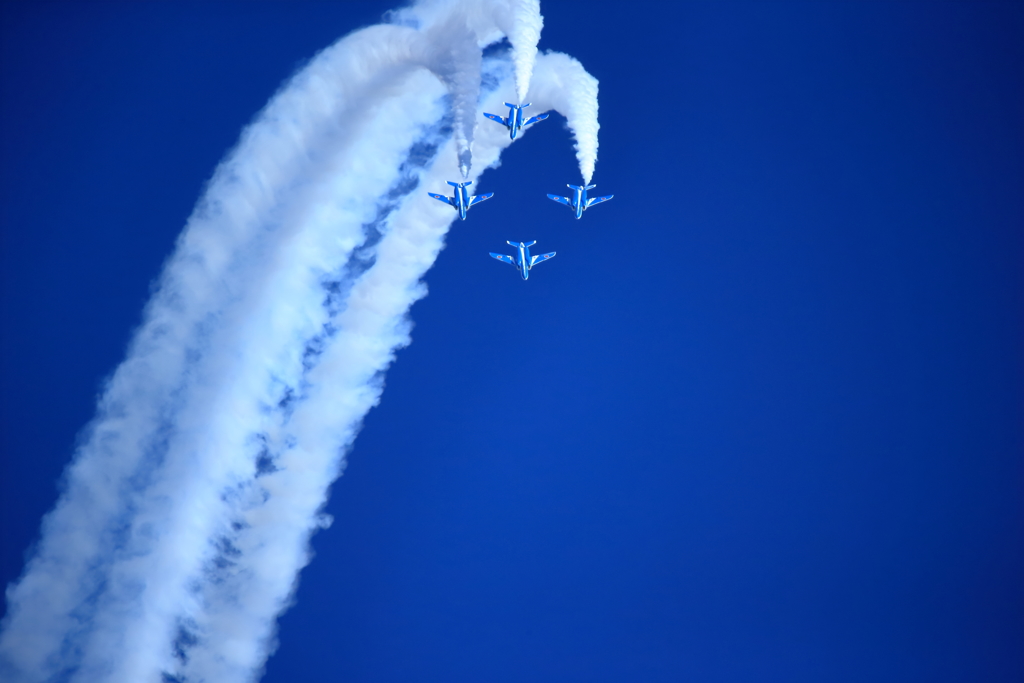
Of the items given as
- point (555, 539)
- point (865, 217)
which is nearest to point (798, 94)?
point (865, 217)

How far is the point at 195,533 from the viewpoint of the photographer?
776cm

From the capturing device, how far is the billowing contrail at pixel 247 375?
7.72 metres

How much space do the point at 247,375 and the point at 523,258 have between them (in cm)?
394

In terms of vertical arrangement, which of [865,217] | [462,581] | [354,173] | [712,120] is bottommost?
[462,581]

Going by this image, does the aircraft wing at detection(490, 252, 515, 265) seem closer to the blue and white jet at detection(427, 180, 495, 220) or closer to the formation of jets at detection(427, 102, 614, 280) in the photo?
the formation of jets at detection(427, 102, 614, 280)

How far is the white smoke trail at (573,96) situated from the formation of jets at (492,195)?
0.99 feet

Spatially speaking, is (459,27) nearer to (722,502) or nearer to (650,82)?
(650,82)

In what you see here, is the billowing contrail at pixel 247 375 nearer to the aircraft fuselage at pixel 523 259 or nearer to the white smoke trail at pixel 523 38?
the aircraft fuselage at pixel 523 259

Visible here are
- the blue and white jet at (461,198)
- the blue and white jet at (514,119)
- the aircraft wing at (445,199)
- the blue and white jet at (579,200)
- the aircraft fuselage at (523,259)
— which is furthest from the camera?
the aircraft fuselage at (523,259)

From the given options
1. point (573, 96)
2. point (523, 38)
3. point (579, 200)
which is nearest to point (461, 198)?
point (579, 200)

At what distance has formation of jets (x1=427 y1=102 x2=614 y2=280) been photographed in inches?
289

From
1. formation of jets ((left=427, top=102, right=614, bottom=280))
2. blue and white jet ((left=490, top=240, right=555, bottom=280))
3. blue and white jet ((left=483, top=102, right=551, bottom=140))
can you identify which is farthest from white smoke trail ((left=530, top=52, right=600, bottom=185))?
blue and white jet ((left=490, top=240, right=555, bottom=280))

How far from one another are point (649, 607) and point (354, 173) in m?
7.66

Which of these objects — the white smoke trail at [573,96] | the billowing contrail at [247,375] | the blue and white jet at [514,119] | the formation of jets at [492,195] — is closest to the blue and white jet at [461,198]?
the formation of jets at [492,195]
